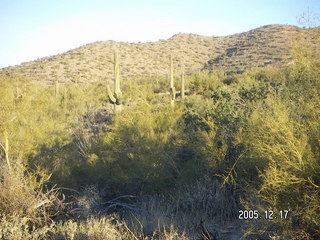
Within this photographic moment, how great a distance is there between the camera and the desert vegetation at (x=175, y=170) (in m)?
4.74

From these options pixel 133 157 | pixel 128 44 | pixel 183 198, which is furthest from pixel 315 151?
pixel 128 44

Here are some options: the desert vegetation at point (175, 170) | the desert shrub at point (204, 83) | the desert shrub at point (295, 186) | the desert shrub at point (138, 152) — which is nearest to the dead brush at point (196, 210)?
the desert vegetation at point (175, 170)

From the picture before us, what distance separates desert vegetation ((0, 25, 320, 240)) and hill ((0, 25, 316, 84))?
23.2 m

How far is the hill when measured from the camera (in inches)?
1618

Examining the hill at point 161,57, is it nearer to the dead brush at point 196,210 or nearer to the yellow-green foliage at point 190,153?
the yellow-green foliage at point 190,153

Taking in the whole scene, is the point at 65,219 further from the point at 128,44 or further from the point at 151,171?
the point at 128,44

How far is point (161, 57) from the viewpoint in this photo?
178 ft

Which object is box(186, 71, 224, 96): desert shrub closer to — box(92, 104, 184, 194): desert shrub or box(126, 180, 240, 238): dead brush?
box(92, 104, 184, 194): desert shrub

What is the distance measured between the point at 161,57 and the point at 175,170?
45871 millimetres

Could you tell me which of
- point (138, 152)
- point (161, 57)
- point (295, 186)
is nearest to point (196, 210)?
point (295, 186)

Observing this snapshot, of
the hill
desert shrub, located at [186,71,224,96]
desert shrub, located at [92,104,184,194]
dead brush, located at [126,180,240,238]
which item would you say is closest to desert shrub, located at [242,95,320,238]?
dead brush, located at [126,180,240,238]

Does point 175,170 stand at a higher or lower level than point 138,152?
lower

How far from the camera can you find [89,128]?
1816 centimetres

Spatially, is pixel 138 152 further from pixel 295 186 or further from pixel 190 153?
pixel 295 186
